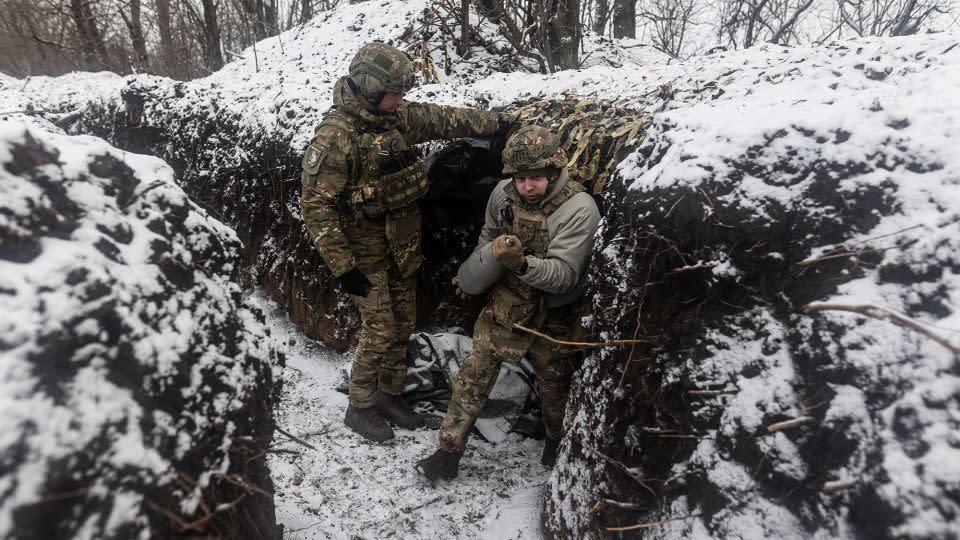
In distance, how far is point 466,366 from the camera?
3.27 meters

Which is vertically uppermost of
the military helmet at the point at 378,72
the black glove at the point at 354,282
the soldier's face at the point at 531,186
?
the military helmet at the point at 378,72

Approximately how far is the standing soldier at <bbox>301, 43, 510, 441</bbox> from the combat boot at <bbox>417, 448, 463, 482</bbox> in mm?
527

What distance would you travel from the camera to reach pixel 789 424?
1724 millimetres

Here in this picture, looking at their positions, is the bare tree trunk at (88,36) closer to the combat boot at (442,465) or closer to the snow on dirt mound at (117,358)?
the snow on dirt mound at (117,358)

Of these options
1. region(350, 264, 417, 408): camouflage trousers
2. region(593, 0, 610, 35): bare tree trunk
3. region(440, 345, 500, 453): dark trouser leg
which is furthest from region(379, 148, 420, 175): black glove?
region(593, 0, 610, 35): bare tree trunk

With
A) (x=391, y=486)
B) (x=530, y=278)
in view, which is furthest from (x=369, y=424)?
(x=530, y=278)

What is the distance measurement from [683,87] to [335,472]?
3.36m

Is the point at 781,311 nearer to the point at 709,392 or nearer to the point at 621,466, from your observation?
the point at 709,392

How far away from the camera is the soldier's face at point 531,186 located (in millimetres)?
2975

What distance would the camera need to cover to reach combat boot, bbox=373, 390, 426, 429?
12.6 ft

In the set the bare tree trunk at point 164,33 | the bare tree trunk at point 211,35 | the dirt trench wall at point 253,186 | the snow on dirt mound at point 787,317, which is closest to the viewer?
the snow on dirt mound at point 787,317

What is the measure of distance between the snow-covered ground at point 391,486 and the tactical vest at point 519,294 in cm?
85

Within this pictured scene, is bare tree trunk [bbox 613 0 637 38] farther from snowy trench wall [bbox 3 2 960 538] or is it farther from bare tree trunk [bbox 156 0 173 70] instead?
bare tree trunk [bbox 156 0 173 70]

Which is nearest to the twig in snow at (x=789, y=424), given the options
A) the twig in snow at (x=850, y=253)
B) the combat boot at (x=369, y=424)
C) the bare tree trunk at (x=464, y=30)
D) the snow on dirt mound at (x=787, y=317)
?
the snow on dirt mound at (x=787, y=317)
